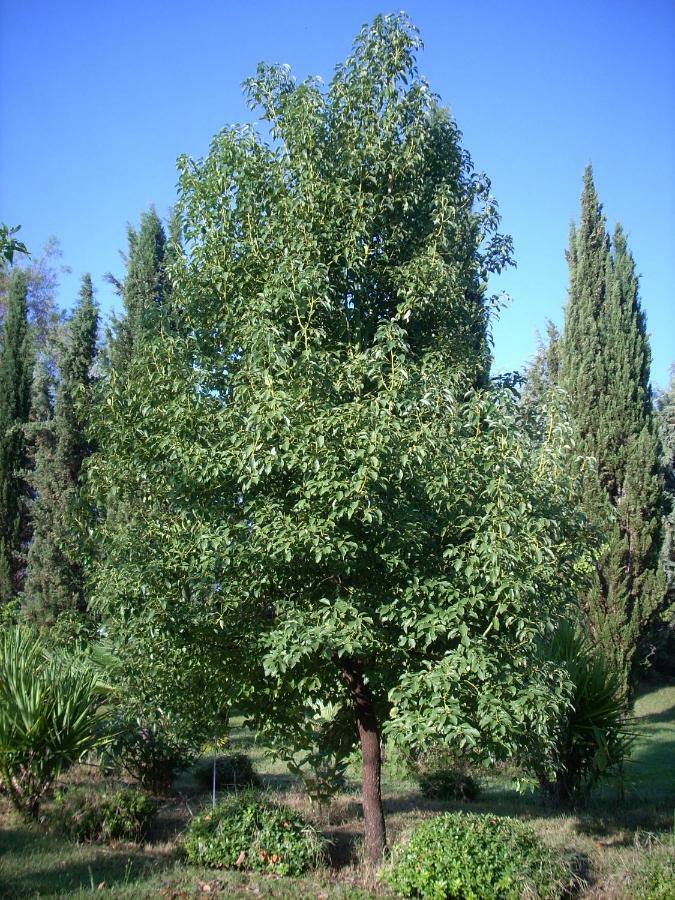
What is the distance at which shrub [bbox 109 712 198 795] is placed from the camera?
28.3ft

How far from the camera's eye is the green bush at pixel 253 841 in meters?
6.43

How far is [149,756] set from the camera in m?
9.20

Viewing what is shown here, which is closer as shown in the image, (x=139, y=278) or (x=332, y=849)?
(x=332, y=849)

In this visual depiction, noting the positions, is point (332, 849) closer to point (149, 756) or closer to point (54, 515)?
point (149, 756)

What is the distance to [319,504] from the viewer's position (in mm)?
5707

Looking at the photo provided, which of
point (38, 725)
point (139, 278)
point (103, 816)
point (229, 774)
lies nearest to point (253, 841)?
point (103, 816)

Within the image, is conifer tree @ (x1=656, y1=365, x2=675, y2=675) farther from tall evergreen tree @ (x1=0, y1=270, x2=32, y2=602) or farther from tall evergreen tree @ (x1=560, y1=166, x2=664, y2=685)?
tall evergreen tree @ (x1=0, y1=270, x2=32, y2=602)

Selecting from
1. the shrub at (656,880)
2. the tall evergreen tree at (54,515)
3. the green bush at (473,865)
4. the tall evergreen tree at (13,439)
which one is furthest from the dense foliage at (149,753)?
the tall evergreen tree at (13,439)

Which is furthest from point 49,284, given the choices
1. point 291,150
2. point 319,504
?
point 319,504

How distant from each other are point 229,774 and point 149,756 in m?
1.56

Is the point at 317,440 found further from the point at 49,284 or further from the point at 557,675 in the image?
the point at 49,284

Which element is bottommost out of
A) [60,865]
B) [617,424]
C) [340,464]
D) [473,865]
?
[473,865]

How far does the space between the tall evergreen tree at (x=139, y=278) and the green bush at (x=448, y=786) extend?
11274 millimetres

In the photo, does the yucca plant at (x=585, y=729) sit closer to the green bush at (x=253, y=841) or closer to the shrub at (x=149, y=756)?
the green bush at (x=253, y=841)
